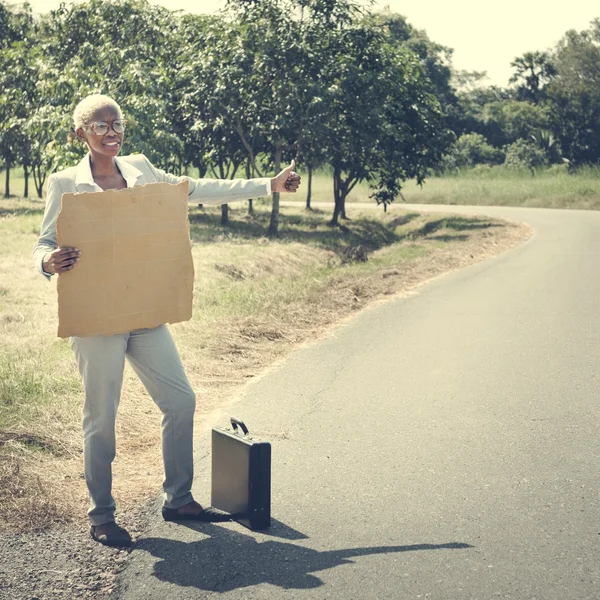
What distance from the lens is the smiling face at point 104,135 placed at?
13.8 ft

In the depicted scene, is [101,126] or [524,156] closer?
[101,126]

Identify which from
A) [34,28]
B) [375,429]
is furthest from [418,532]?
[34,28]

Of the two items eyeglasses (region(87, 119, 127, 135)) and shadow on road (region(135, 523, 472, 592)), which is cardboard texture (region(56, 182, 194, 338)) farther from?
shadow on road (region(135, 523, 472, 592))

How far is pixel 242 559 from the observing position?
406cm

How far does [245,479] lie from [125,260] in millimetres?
1145

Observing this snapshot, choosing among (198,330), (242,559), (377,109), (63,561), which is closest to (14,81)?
(377,109)

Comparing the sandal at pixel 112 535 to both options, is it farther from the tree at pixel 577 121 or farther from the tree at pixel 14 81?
the tree at pixel 577 121

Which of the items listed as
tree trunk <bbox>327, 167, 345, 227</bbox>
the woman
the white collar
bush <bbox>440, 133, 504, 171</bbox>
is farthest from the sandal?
bush <bbox>440, 133, 504, 171</bbox>

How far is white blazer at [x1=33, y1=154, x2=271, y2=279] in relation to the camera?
423 cm

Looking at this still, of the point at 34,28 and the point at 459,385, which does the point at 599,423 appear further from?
the point at 34,28

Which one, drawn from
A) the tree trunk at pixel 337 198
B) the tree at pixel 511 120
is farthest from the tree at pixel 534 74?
the tree trunk at pixel 337 198

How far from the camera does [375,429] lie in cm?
622

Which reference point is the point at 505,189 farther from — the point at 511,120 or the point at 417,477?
the point at 417,477

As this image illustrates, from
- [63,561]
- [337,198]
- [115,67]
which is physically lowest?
[63,561]
